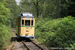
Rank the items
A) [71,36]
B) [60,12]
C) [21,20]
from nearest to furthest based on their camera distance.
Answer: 1. [71,36]
2. [21,20]
3. [60,12]

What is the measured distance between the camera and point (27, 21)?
13.6 metres

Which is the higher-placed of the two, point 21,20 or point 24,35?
point 21,20

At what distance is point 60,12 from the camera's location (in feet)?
75.1

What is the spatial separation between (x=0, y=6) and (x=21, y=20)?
18.9 ft

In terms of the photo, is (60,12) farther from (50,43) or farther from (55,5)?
(50,43)

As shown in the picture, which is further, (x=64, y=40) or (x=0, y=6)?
(x=64, y=40)

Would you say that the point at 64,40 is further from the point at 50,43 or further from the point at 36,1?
the point at 36,1

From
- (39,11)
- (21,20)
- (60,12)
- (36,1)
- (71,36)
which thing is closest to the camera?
(71,36)

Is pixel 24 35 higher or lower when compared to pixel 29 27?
lower

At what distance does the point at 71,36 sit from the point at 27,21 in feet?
18.4

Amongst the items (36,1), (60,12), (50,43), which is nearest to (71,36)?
(50,43)

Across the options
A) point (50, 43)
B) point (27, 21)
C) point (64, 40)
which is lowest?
point (50, 43)

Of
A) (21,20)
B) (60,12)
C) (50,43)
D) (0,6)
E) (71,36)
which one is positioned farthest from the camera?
(60,12)

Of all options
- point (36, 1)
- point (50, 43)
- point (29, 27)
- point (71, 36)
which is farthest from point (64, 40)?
point (36, 1)
